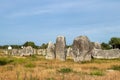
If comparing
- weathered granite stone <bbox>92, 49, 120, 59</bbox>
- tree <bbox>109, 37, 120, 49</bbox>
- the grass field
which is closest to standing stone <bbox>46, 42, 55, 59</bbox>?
weathered granite stone <bbox>92, 49, 120, 59</bbox>

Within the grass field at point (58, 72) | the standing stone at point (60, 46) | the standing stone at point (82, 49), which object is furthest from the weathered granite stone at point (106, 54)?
the grass field at point (58, 72)

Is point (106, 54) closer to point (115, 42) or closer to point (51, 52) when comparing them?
point (51, 52)

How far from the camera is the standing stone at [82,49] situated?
46188mm

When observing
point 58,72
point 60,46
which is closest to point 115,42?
point 60,46

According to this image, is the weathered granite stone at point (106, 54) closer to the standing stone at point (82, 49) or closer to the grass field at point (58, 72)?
the standing stone at point (82, 49)

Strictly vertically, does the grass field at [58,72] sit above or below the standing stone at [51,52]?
below

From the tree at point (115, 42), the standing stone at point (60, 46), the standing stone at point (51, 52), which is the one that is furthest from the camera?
the tree at point (115, 42)

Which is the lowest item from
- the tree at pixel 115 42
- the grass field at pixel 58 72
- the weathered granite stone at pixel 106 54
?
the grass field at pixel 58 72

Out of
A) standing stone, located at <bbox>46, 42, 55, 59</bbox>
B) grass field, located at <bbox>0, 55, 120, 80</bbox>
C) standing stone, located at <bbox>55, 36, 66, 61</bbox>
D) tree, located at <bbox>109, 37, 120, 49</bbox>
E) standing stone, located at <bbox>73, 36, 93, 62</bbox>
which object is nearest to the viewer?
grass field, located at <bbox>0, 55, 120, 80</bbox>

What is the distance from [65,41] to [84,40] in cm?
554

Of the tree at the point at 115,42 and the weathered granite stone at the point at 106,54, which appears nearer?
the weathered granite stone at the point at 106,54

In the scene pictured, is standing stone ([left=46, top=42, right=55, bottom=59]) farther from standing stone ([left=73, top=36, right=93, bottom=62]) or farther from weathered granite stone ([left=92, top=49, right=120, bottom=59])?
weathered granite stone ([left=92, top=49, right=120, bottom=59])

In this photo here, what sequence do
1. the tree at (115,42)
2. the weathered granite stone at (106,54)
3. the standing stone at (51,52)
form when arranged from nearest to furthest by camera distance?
the standing stone at (51,52), the weathered granite stone at (106,54), the tree at (115,42)

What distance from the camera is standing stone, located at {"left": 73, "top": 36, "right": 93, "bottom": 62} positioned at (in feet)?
152
